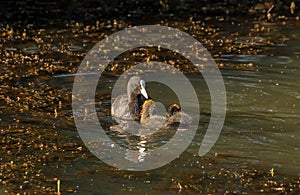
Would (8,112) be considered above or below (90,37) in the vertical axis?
below

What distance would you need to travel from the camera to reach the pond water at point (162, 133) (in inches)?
295

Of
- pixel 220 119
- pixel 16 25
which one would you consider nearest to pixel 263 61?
pixel 220 119

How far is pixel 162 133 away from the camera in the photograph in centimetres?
920

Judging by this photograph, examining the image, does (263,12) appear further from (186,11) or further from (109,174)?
(109,174)

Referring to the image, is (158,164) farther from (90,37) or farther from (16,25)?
(16,25)

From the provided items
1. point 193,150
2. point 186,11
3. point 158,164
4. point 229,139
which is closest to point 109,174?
point 158,164

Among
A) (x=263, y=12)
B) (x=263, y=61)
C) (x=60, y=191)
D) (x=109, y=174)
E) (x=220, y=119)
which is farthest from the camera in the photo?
(x=263, y=12)

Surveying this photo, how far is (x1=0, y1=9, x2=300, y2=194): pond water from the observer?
24.6 feet

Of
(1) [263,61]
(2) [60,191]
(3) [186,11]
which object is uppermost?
(3) [186,11]

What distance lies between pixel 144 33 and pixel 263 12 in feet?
12.8

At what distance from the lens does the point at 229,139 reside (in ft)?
29.0

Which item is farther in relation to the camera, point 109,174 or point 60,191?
point 109,174

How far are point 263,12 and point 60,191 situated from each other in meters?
11.7

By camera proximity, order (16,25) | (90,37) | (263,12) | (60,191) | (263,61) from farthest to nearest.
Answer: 1. (263,12)
2. (16,25)
3. (90,37)
4. (263,61)
5. (60,191)
